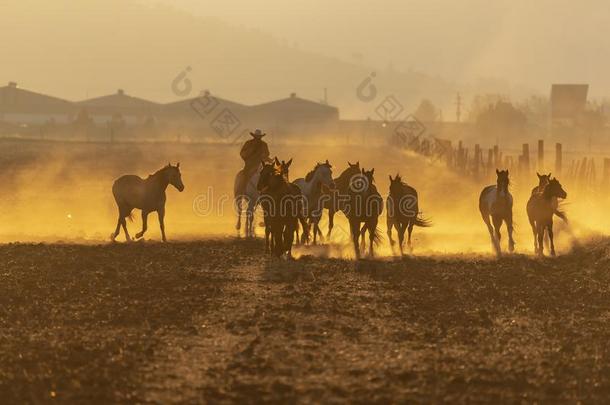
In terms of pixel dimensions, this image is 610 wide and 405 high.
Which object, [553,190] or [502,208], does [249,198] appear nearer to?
[502,208]

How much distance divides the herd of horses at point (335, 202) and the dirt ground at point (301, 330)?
0.97 meters

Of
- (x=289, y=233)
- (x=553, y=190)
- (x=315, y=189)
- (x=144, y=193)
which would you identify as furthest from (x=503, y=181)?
(x=144, y=193)

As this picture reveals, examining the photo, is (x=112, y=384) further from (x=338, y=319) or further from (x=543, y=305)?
(x=543, y=305)

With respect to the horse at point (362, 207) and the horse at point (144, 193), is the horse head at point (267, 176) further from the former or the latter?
the horse at point (144, 193)

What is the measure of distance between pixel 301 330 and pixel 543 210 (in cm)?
1076

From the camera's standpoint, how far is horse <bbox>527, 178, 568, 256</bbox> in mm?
21922

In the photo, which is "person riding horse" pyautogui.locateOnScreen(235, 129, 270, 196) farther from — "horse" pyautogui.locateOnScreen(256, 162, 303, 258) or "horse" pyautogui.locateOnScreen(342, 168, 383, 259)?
"horse" pyautogui.locateOnScreen(256, 162, 303, 258)

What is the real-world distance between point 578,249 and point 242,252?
7506 millimetres

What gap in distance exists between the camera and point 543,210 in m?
21.9

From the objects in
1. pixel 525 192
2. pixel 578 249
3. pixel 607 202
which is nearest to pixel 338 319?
pixel 578 249

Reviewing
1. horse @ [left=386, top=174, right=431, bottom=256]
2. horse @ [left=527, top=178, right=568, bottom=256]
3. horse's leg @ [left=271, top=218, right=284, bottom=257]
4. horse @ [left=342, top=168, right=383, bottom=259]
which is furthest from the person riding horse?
horse @ [left=527, top=178, right=568, bottom=256]

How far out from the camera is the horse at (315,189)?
22078 millimetres

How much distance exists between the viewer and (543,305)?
593 inches

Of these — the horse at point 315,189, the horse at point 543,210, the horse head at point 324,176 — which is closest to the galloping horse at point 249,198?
the horse at point 315,189
